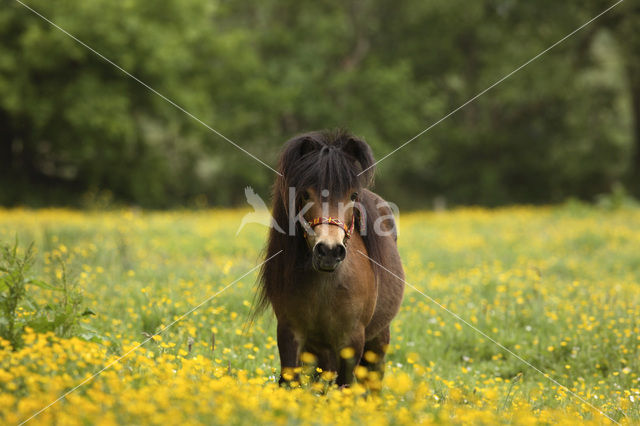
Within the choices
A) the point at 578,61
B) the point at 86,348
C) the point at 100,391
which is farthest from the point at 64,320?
the point at 578,61

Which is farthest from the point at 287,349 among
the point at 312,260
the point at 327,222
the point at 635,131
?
the point at 635,131

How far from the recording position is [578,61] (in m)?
28.4

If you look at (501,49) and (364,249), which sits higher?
A: (501,49)

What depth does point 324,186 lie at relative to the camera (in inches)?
155

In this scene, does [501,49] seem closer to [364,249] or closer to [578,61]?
[578,61]

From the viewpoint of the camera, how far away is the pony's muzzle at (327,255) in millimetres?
3646

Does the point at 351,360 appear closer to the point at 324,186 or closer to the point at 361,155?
the point at 324,186

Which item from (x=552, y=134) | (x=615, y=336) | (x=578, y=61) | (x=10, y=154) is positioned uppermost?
(x=578, y=61)

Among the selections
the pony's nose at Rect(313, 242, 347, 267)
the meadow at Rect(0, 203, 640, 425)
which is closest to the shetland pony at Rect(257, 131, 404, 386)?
the pony's nose at Rect(313, 242, 347, 267)

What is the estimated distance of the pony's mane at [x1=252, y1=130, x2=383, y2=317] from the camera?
3.96m

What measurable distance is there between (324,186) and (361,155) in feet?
1.57

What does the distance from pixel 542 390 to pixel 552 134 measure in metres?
27.7

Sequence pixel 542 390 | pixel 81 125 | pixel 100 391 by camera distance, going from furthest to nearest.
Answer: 1. pixel 81 125
2. pixel 542 390
3. pixel 100 391

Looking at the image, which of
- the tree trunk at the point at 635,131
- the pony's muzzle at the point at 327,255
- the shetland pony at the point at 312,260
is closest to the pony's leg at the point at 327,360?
the shetland pony at the point at 312,260
